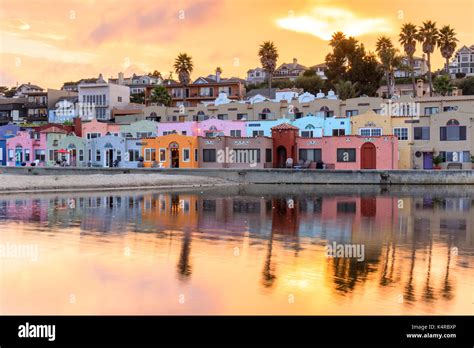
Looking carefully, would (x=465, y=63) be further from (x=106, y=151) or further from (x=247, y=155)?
(x=106, y=151)

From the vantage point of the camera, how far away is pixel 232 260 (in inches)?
874

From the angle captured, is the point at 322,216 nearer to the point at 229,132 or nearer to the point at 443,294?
the point at 443,294

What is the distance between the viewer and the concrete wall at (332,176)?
67188mm

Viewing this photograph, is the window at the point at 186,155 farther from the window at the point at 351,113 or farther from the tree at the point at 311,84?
the tree at the point at 311,84

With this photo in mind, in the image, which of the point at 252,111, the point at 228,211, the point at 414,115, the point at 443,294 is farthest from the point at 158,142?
the point at 443,294

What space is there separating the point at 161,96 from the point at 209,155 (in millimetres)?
41175

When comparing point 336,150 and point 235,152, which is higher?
point 336,150

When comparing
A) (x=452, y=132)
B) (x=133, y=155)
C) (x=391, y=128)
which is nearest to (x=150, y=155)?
(x=133, y=155)

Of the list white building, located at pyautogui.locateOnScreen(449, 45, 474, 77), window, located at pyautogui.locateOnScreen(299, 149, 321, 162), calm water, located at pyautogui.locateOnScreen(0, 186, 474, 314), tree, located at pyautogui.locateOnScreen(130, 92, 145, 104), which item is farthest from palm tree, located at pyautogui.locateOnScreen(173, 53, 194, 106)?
white building, located at pyautogui.locateOnScreen(449, 45, 474, 77)

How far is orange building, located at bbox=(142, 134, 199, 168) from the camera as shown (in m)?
79.0

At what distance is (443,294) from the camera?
56.5 ft
